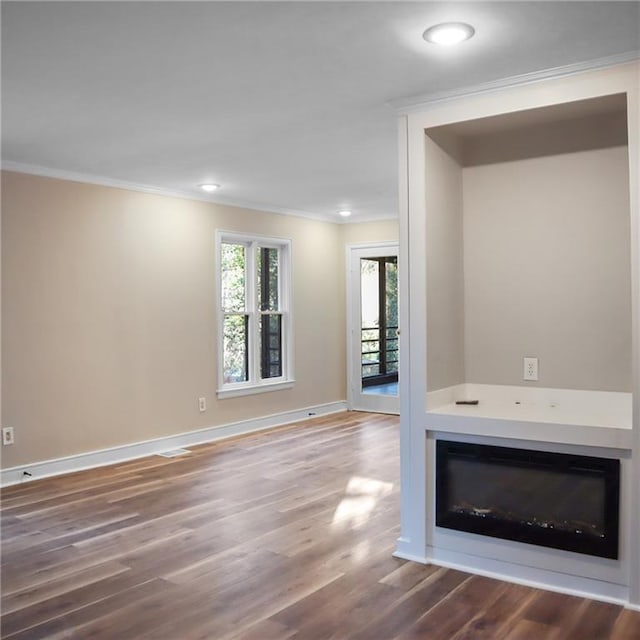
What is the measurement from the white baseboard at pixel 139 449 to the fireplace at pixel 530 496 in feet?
10.6

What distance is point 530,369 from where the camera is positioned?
3.33m

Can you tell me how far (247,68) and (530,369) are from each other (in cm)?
211

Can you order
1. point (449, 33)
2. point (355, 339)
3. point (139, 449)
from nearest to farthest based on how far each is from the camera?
point (449, 33) < point (139, 449) < point (355, 339)

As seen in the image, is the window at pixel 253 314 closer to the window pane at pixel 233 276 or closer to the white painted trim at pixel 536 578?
the window pane at pixel 233 276

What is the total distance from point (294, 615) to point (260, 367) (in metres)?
4.39

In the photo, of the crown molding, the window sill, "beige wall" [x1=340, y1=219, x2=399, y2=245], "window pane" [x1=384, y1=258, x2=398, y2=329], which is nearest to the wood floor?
the window sill

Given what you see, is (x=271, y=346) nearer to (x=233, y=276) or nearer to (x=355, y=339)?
(x=233, y=276)

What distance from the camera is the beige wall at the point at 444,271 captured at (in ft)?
10.7

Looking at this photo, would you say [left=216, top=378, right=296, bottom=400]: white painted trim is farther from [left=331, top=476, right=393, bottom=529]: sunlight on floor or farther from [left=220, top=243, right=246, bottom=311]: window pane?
[left=331, top=476, right=393, bottom=529]: sunlight on floor

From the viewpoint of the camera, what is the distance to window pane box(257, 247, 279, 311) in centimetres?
704

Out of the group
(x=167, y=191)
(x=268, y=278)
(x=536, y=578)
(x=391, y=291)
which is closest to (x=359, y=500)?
(x=536, y=578)

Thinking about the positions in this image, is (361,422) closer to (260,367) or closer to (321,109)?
(260,367)

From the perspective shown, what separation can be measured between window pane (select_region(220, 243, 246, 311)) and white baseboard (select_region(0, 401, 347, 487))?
1.28 metres

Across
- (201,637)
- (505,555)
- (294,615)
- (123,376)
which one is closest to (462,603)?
(505,555)
